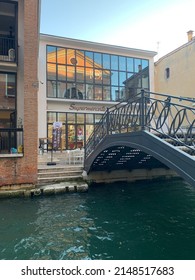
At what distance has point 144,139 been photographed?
5.79 m

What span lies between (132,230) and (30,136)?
5878mm

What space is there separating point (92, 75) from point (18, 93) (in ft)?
31.0

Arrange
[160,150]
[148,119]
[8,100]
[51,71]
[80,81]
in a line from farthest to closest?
[80,81] → [51,71] → [8,100] → [148,119] → [160,150]

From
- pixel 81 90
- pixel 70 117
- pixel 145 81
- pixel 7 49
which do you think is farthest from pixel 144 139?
pixel 145 81

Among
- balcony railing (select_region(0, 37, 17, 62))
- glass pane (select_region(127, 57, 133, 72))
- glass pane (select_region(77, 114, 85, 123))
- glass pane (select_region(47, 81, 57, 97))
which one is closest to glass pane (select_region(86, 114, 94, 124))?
glass pane (select_region(77, 114, 85, 123))

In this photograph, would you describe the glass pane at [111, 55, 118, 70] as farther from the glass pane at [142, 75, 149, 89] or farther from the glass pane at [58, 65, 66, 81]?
the glass pane at [58, 65, 66, 81]

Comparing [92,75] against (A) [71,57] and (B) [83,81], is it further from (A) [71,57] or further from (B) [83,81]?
(A) [71,57]

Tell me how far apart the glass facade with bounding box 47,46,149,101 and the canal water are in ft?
36.4

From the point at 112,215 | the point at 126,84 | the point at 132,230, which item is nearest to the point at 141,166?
the point at 112,215

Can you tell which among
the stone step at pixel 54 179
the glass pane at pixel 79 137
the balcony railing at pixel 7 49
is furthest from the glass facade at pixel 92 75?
the stone step at pixel 54 179

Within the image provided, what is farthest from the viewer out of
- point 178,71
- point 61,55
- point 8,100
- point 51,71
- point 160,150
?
point 178,71

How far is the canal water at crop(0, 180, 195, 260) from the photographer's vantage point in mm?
4602

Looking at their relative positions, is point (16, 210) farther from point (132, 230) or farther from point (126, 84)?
point (126, 84)

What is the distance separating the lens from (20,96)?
10922mm
